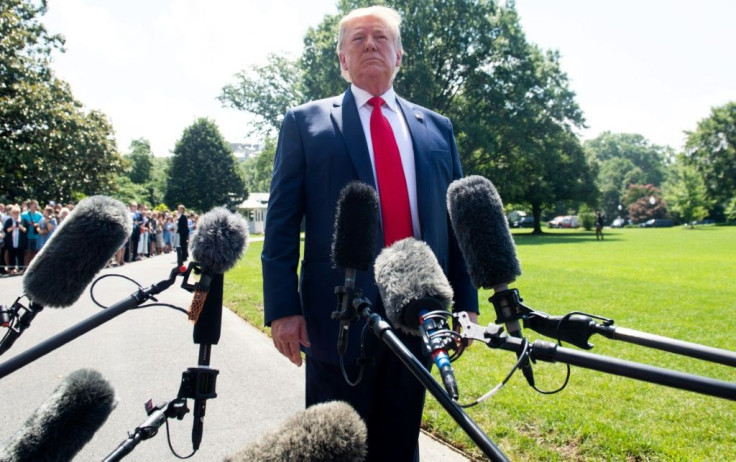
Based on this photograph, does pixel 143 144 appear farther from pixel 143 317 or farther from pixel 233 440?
pixel 233 440

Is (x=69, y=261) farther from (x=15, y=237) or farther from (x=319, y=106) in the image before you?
(x=15, y=237)

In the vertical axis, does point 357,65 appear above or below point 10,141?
below

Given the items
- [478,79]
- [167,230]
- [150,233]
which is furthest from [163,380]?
[478,79]

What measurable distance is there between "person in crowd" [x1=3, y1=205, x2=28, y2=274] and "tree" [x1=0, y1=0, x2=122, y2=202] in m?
9.15

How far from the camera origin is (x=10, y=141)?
2428cm

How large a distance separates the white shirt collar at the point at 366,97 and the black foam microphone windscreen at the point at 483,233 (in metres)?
1.15

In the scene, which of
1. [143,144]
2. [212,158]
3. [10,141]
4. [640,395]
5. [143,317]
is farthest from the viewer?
[143,144]

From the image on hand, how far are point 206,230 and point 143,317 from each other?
8.53 meters

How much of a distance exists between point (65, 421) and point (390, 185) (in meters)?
1.53

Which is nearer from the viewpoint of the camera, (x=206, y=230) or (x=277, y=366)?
(x=206, y=230)

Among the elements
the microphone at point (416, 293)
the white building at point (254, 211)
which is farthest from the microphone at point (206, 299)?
the white building at point (254, 211)

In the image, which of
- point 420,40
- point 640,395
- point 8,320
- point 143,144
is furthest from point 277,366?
point 143,144

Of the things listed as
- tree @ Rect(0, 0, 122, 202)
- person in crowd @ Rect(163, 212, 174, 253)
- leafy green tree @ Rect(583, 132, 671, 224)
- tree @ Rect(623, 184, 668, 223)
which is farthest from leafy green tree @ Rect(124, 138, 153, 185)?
leafy green tree @ Rect(583, 132, 671, 224)

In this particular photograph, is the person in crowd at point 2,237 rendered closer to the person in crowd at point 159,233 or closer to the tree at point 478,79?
the person in crowd at point 159,233
